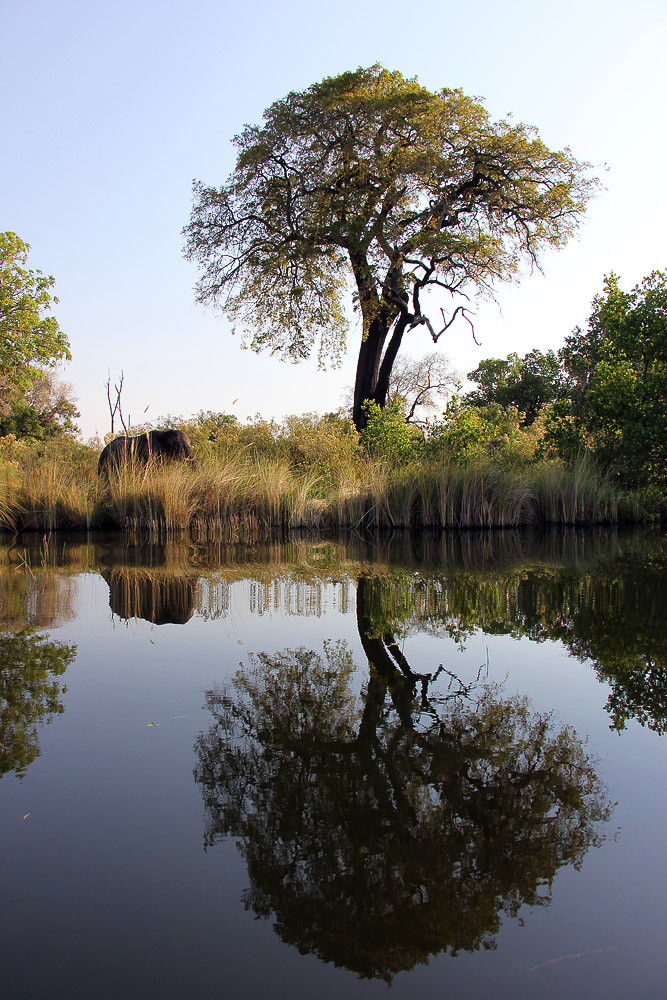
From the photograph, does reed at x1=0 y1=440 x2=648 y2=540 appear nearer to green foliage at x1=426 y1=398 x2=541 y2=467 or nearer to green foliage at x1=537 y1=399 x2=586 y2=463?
green foliage at x1=426 y1=398 x2=541 y2=467

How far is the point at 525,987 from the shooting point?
1.20 metres

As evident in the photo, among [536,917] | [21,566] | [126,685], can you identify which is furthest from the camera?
[21,566]

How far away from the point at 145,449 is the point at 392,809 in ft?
40.1

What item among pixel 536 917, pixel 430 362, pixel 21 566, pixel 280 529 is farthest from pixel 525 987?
pixel 430 362

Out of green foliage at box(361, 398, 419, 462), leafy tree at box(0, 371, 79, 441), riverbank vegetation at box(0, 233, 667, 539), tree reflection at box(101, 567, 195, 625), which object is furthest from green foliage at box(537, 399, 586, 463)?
leafy tree at box(0, 371, 79, 441)

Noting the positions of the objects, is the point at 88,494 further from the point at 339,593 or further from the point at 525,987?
the point at 525,987

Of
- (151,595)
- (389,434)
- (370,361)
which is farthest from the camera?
(370,361)

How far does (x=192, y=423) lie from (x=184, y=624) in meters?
17.2

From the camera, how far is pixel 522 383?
32.0 meters

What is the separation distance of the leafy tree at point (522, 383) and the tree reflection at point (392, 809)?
90.3 ft

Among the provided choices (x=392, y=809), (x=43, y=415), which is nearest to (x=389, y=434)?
(x=392, y=809)

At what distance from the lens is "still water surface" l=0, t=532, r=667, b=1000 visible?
1264mm

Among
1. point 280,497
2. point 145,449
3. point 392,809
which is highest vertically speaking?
point 145,449

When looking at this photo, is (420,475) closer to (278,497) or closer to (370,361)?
(278,497)
